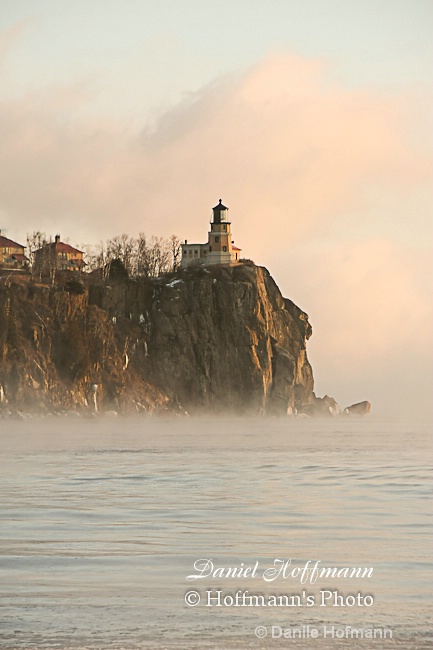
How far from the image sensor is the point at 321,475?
4650cm

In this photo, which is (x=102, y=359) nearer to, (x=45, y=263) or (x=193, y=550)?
(x=45, y=263)

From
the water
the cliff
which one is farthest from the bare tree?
the water

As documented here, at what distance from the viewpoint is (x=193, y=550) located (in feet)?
73.6

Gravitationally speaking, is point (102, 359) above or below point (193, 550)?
above

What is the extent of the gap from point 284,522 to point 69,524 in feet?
18.3

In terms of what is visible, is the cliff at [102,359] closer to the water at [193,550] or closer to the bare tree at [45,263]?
the bare tree at [45,263]

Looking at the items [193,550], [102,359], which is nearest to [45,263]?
[102,359]

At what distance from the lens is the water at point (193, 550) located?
1519 centimetres

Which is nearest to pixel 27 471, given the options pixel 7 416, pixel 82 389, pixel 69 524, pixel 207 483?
pixel 207 483

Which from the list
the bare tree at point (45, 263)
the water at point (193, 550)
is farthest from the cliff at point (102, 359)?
the water at point (193, 550)

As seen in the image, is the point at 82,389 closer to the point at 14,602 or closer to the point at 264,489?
the point at 264,489

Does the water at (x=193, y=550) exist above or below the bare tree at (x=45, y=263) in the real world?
below

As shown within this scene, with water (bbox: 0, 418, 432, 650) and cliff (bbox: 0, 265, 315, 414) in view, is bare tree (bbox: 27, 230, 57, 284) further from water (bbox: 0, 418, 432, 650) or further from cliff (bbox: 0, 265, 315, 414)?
water (bbox: 0, 418, 432, 650)

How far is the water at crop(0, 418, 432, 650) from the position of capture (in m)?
15.2
